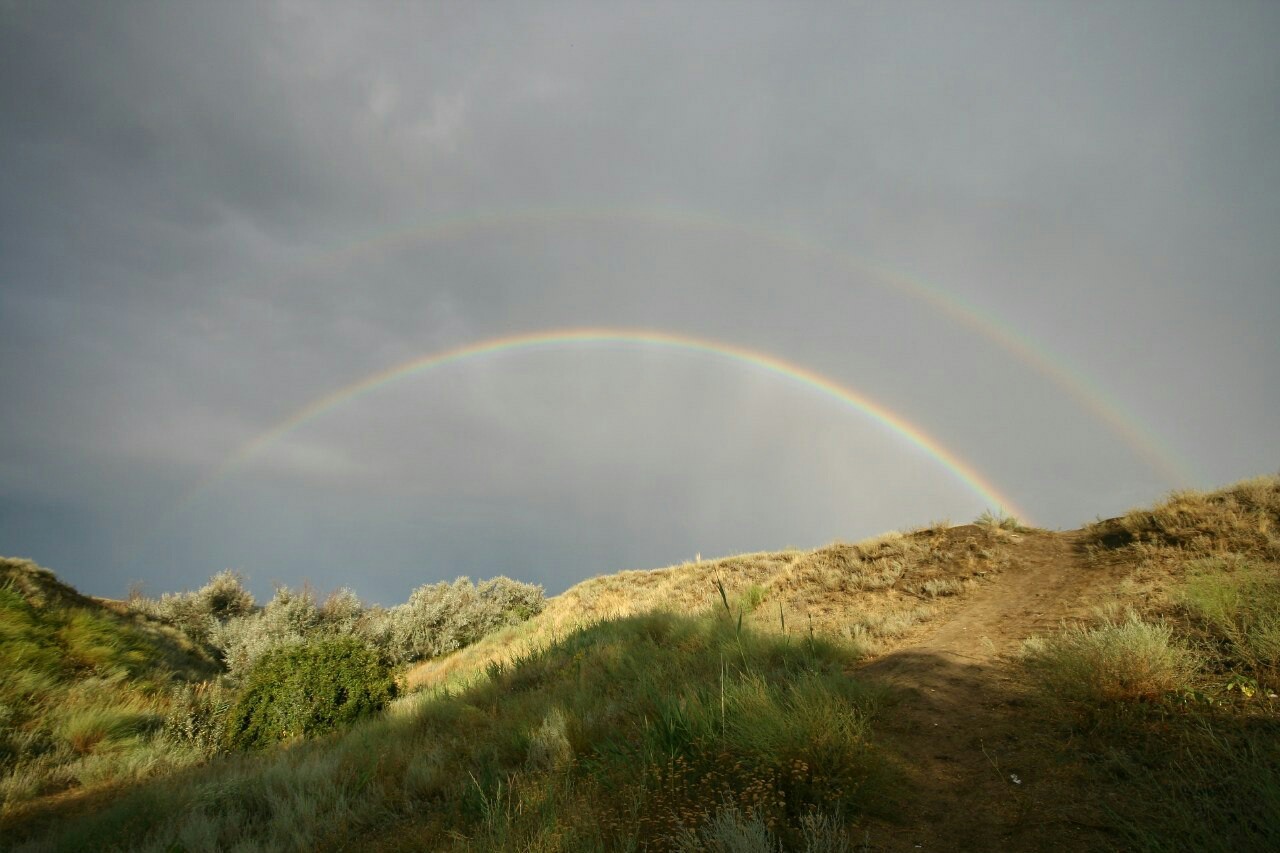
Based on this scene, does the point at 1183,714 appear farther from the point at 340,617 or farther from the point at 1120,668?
the point at 340,617

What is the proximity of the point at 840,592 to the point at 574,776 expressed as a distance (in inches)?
453

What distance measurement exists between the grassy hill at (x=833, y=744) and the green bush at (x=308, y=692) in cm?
90

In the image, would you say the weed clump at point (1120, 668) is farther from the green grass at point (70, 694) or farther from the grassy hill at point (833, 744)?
the green grass at point (70, 694)

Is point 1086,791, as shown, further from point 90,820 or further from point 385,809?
point 90,820

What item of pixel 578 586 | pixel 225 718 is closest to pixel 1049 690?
pixel 225 718

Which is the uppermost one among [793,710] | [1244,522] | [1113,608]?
[1244,522]

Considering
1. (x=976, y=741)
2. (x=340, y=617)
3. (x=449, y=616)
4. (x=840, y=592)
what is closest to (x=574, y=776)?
(x=976, y=741)

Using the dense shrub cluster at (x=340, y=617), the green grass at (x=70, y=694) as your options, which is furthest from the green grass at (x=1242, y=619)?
the dense shrub cluster at (x=340, y=617)

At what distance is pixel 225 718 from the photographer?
1114cm

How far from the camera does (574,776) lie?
236 inches

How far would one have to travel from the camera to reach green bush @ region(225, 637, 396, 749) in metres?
11.0

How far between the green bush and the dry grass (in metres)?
2.29

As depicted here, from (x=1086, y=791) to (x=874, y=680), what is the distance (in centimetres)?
324

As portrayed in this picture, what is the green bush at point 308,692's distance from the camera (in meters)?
11.0
